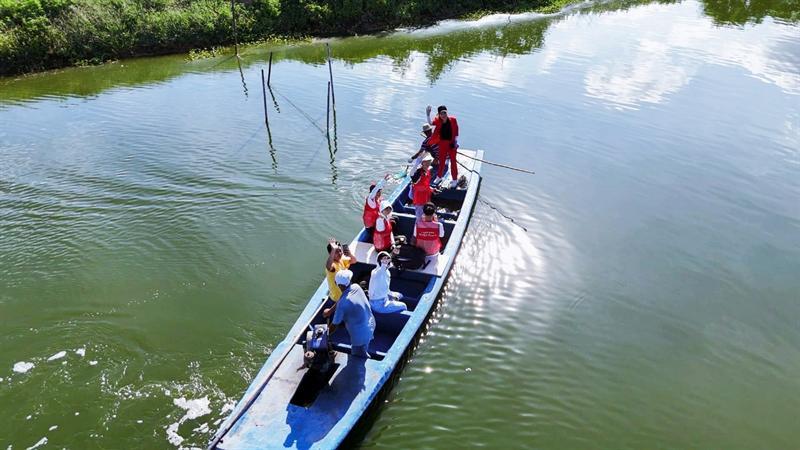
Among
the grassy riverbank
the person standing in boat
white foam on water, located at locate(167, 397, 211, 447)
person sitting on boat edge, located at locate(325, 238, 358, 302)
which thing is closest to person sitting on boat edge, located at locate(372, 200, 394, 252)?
person sitting on boat edge, located at locate(325, 238, 358, 302)

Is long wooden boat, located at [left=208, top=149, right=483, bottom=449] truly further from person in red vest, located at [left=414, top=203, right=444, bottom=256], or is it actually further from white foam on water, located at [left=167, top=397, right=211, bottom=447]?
white foam on water, located at [left=167, top=397, right=211, bottom=447]

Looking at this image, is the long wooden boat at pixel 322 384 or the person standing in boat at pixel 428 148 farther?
the person standing in boat at pixel 428 148

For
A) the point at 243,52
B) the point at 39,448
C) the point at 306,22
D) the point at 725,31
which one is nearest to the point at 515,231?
the point at 39,448

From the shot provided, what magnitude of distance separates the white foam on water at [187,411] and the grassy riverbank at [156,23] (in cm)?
2319

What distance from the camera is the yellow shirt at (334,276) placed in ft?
25.3

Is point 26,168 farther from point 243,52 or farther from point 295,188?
point 243,52

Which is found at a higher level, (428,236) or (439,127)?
(439,127)

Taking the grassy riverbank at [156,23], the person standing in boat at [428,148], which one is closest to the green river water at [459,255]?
the person standing in boat at [428,148]

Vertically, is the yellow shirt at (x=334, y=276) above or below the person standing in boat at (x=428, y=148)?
below

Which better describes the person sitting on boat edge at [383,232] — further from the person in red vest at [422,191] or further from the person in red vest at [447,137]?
the person in red vest at [447,137]

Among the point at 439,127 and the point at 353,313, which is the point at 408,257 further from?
the point at 439,127

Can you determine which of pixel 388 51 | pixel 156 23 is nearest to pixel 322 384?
pixel 388 51

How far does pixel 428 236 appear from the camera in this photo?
942 cm

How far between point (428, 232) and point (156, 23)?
76.3ft
